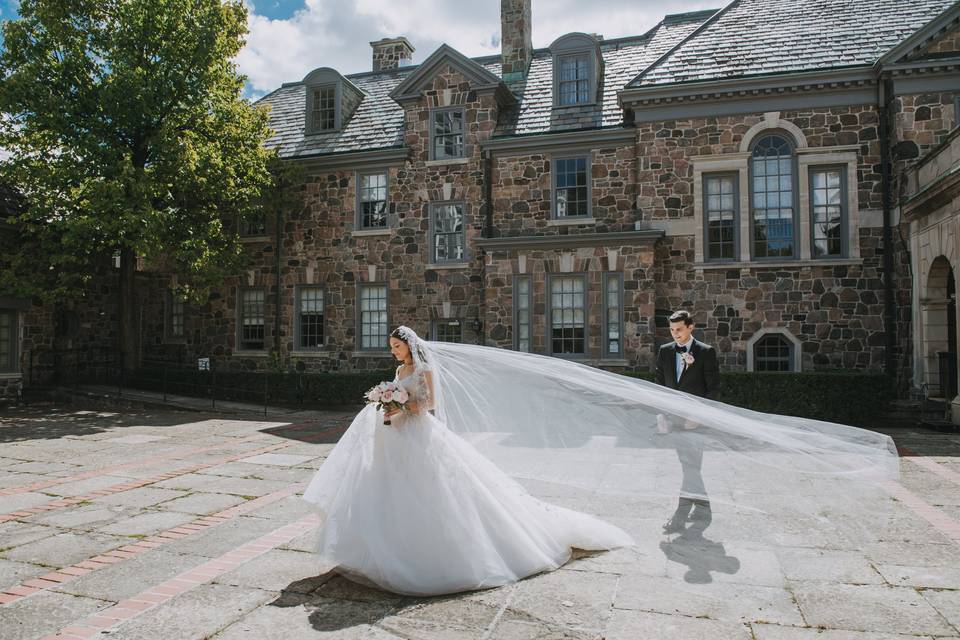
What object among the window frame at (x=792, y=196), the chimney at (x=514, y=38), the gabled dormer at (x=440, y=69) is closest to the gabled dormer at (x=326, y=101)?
the gabled dormer at (x=440, y=69)

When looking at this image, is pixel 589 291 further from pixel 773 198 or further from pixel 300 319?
pixel 300 319

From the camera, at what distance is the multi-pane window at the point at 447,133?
2019 centimetres

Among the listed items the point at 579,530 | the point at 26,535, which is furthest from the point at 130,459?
the point at 579,530

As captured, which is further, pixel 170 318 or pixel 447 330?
pixel 170 318

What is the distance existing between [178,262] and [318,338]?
4736mm

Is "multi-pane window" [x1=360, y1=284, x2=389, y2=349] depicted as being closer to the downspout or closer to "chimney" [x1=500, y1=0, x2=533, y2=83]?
the downspout

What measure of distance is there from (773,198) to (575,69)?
6.90m

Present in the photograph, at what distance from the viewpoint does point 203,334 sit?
74.8ft

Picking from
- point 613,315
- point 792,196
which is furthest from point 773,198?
point 613,315

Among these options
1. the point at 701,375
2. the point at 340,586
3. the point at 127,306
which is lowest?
the point at 340,586

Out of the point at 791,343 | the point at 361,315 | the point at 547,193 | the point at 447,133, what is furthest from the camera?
the point at 361,315

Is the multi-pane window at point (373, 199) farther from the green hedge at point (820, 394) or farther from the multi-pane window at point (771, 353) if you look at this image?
the green hedge at point (820, 394)

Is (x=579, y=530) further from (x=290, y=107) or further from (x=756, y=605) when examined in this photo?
(x=290, y=107)

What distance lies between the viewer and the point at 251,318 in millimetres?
22500
